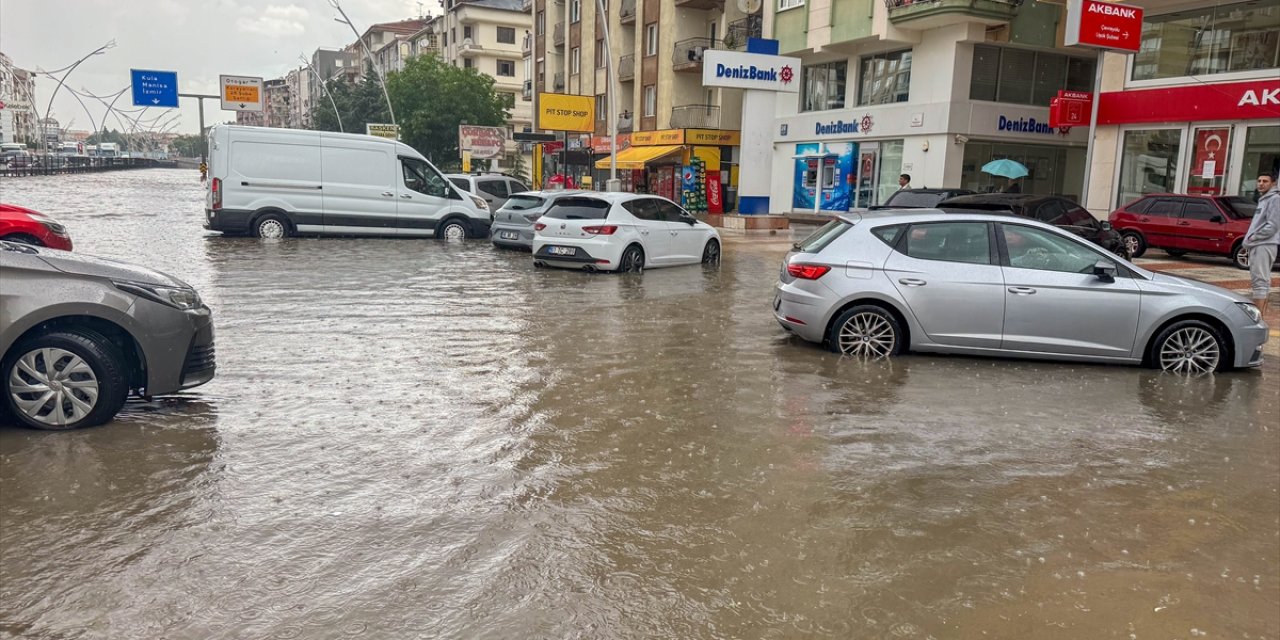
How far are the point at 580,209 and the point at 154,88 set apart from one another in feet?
141

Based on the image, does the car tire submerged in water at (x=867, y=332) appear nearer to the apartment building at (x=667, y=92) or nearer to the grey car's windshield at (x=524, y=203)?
the grey car's windshield at (x=524, y=203)

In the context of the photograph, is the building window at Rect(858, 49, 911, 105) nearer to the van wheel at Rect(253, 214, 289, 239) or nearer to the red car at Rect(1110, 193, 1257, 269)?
the red car at Rect(1110, 193, 1257, 269)

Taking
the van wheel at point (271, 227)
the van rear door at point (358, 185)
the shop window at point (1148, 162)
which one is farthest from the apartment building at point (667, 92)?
the van wheel at point (271, 227)

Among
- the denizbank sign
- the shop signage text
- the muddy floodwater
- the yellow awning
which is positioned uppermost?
the denizbank sign

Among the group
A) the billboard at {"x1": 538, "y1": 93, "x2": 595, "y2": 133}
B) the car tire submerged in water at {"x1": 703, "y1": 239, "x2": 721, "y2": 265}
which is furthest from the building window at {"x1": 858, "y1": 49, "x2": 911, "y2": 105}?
the billboard at {"x1": 538, "y1": 93, "x2": 595, "y2": 133}

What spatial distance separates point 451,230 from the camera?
20906 mm

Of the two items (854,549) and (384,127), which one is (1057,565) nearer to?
(854,549)

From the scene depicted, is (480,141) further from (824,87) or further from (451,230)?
(451,230)

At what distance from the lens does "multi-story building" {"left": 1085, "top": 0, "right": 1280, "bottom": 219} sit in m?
20.9

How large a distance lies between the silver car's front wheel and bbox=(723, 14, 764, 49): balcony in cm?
3177

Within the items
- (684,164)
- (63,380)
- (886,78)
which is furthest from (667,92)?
(63,380)

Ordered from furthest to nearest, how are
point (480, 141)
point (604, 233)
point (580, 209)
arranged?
point (480, 141) < point (580, 209) < point (604, 233)

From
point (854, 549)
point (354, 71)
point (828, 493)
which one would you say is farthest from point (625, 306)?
point (354, 71)

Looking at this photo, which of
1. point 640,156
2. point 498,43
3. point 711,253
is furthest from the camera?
point 498,43
